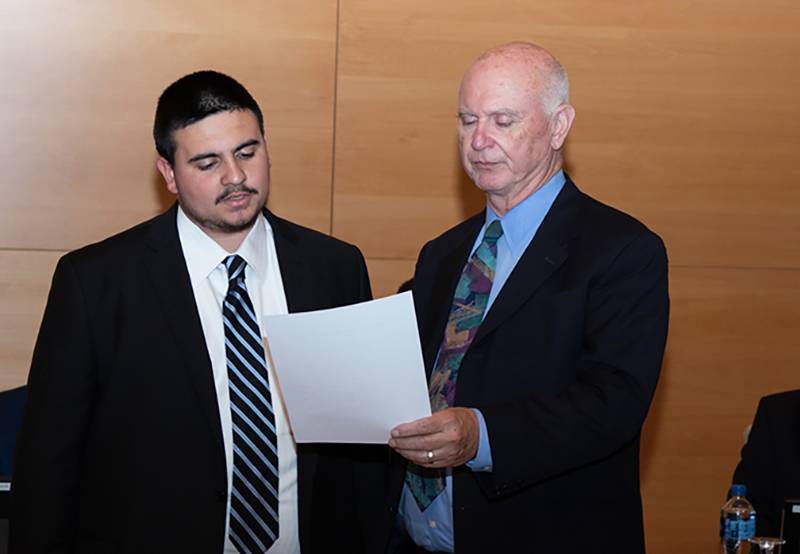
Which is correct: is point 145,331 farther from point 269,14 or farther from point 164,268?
point 269,14

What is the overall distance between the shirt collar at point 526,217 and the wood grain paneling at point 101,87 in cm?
202

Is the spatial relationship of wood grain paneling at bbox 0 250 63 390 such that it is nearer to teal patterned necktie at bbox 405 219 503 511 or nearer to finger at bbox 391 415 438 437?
teal patterned necktie at bbox 405 219 503 511

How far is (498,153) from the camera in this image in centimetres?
275

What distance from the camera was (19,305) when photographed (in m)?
4.54

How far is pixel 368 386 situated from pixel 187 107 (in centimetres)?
96

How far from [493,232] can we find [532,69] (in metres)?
0.42

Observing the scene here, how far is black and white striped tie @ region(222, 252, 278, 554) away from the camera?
9.09 feet

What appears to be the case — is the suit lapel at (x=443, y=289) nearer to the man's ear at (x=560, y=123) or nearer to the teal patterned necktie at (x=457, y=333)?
the teal patterned necktie at (x=457, y=333)

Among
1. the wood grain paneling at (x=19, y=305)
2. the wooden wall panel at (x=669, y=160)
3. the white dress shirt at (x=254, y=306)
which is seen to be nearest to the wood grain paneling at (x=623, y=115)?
the wooden wall panel at (x=669, y=160)

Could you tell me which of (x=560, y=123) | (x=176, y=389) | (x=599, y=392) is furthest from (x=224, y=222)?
(x=599, y=392)

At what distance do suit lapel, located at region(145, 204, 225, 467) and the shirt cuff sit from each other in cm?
65

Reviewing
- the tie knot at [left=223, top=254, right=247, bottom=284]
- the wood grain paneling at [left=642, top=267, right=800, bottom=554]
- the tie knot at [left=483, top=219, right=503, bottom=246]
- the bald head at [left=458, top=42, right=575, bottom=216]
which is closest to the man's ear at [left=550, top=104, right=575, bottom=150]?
the bald head at [left=458, top=42, right=575, bottom=216]

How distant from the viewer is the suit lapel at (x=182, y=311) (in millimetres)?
2760

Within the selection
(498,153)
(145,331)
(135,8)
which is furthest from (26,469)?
(135,8)
